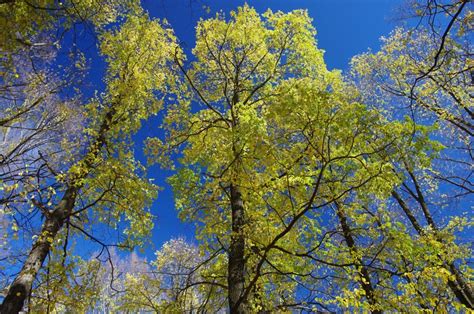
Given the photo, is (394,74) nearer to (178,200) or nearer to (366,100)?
(366,100)

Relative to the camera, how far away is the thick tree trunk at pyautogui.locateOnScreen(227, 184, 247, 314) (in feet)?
15.9

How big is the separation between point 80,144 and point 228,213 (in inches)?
150

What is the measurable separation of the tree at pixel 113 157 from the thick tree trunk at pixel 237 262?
6.12 feet

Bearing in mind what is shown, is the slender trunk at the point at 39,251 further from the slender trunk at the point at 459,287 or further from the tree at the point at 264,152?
the slender trunk at the point at 459,287

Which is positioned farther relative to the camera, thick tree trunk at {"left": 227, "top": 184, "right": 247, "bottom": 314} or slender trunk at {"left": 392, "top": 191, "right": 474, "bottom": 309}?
slender trunk at {"left": 392, "top": 191, "right": 474, "bottom": 309}

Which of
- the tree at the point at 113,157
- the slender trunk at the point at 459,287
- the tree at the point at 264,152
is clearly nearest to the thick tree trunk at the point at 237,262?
the tree at the point at 264,152

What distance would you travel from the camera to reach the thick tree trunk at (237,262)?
4.84 metres

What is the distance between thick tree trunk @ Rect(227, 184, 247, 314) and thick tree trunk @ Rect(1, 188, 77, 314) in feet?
9.63

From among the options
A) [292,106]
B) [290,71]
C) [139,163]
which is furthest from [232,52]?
[292,106]

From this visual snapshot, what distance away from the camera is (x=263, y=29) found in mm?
7449

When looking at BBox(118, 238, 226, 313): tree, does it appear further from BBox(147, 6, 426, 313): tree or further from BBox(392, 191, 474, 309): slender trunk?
BBox(392, 191, 474, 309): slender trunk

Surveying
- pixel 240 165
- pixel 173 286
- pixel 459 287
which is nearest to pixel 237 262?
pixel 240 165

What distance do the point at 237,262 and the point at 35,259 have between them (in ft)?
11.7

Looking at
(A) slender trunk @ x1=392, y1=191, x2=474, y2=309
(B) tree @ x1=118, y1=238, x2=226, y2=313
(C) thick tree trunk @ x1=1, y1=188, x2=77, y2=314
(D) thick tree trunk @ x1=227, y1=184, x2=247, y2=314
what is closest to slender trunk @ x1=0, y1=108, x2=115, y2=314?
(C) thick tree trunk @ x1=1, y1=188, x2=77, y2=314
